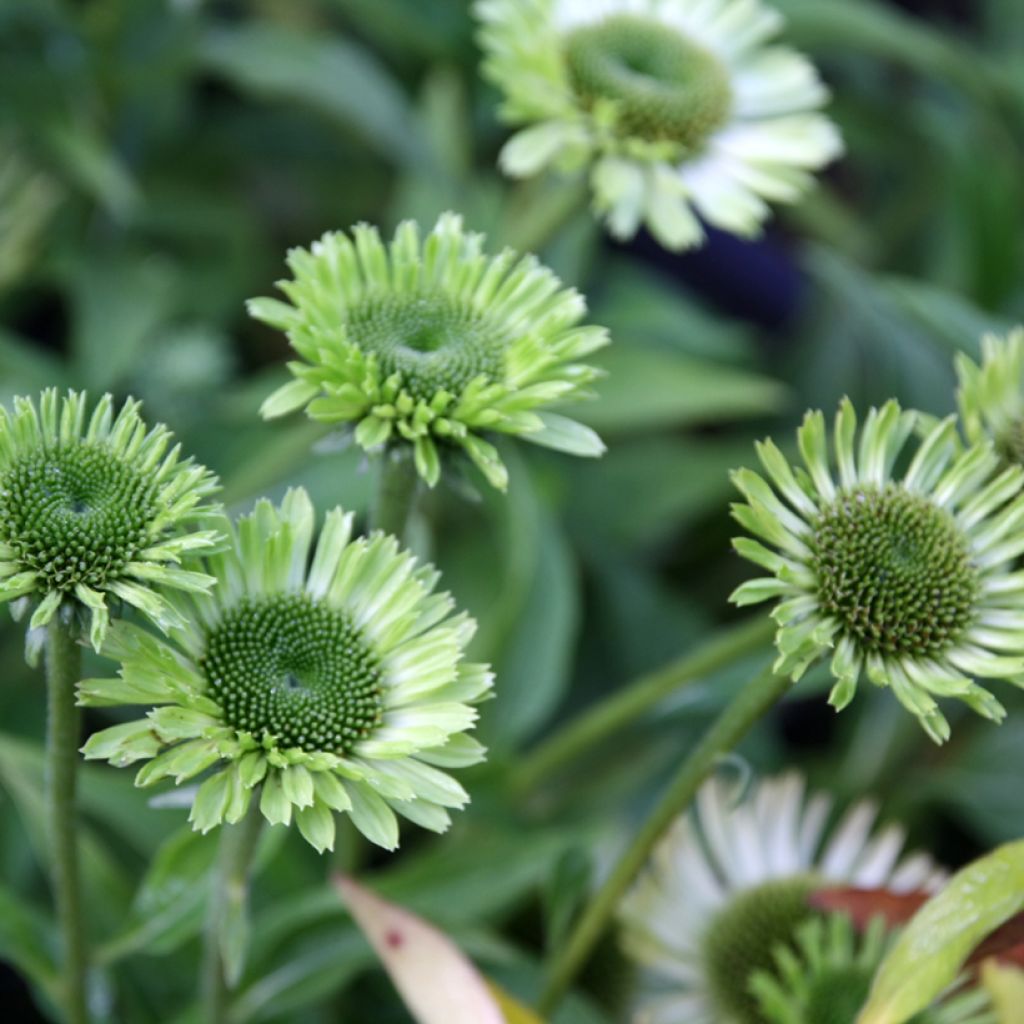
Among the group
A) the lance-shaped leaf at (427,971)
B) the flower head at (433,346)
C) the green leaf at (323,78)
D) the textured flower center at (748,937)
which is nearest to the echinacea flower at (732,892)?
the textured flower center at (748,937)

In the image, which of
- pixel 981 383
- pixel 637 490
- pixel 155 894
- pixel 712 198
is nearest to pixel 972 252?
pixel 637 490

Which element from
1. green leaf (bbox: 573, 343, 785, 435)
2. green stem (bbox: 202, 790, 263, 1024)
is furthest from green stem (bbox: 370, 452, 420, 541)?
green leaf (bbox: 573, 343, 785, 435)

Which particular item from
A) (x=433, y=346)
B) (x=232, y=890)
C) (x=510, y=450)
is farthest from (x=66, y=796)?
(x=510, y=450)

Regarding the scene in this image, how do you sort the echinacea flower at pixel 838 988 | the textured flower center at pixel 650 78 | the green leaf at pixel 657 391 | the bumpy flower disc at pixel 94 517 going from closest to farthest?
the bumpy flower disc at pixel 94 517 → the echinacea flower at pixel 838 988 → the textured flower center at pixel 650 78 → the green leaf at pixel 657 391

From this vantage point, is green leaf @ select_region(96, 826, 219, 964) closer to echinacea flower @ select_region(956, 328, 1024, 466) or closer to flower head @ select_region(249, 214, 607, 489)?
flower head @ select_region(249, 214, 607, 489)

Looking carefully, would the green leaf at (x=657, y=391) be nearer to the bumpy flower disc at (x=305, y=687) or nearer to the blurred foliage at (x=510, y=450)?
the blurred foliage at (x=510, y=450)

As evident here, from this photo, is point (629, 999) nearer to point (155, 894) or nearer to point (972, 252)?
point (155, 894)

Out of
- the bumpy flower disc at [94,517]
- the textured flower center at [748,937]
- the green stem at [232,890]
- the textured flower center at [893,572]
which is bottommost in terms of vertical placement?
the textured flower center at [748,937]

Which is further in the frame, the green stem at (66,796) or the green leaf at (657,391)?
the green leaf at (657,391)
